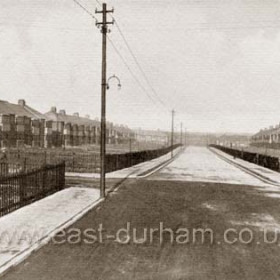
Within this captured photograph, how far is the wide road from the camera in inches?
283

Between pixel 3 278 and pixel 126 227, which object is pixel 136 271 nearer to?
pixel 3 278

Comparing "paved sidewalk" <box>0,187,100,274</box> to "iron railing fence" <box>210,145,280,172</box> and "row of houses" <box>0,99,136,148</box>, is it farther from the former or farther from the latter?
"row of houses" <box>0,99,136,148</box>

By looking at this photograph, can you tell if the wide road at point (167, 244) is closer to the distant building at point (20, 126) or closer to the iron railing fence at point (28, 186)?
the iron railing fence at point (28, 186)

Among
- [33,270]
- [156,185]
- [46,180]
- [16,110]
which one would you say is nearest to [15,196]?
[46,180]

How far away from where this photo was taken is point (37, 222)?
11.1 m

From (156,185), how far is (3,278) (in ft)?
49.6

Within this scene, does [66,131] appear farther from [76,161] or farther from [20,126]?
[76,161]

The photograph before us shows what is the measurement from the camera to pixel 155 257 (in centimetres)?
810

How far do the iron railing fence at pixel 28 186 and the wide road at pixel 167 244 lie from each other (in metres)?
2.62

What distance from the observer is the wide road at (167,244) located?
7.19 metres

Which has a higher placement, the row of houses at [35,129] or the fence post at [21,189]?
the row of houses at [35,129]

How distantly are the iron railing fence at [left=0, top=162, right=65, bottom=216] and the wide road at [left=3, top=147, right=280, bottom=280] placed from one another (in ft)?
8.59

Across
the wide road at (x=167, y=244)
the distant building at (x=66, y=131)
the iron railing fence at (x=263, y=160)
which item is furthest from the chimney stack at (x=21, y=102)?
the wide road at (x=167, y=244)

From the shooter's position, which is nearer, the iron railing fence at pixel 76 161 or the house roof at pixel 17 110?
the iron railing fence at pixel 76 161
